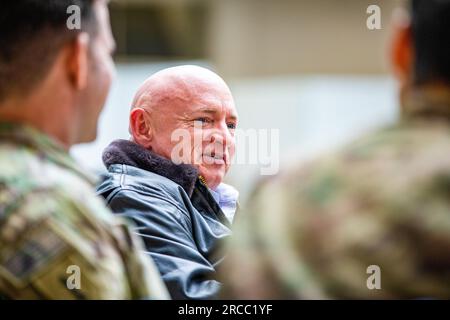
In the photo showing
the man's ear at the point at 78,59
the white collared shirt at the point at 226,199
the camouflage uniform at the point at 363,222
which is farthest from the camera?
the white collared shirt at the point at 226,199

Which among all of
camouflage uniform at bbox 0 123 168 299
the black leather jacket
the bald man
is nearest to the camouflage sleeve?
camouflage uniform at bbox 0 123 168 299

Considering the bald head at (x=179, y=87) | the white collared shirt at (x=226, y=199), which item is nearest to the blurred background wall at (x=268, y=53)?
the white collared shirt at (x=226, y=199)

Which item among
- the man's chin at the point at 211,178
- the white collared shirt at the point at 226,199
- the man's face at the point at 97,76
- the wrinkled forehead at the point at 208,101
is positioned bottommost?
the white collared shirt at the point at 226,199

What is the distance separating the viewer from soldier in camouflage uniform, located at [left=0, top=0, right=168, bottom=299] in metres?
1.44

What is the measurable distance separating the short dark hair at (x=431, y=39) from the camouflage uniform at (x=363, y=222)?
0.04m

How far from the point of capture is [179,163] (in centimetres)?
215

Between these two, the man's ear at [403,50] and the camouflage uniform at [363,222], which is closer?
the camouflage uniform at [363,222]

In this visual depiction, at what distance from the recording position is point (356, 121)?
63.6 inches

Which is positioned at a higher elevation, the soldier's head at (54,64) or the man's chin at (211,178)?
the soldier's head at (54,64)

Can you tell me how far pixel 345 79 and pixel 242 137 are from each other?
9.17ft

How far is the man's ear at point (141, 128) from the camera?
221cm

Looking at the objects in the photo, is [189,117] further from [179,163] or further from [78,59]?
[78,59]

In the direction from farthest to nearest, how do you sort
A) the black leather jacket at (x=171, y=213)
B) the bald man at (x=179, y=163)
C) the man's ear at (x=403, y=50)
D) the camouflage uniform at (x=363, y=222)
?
the bald man at (x=179, y=163), the black leather jacket at (x=171, y=213), the man's ear at (x=403, y=50), the camouflage uniform at (x=363, y=222)

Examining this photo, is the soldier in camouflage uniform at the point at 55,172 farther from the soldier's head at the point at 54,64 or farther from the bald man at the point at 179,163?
the bald man at the point at 179,163
